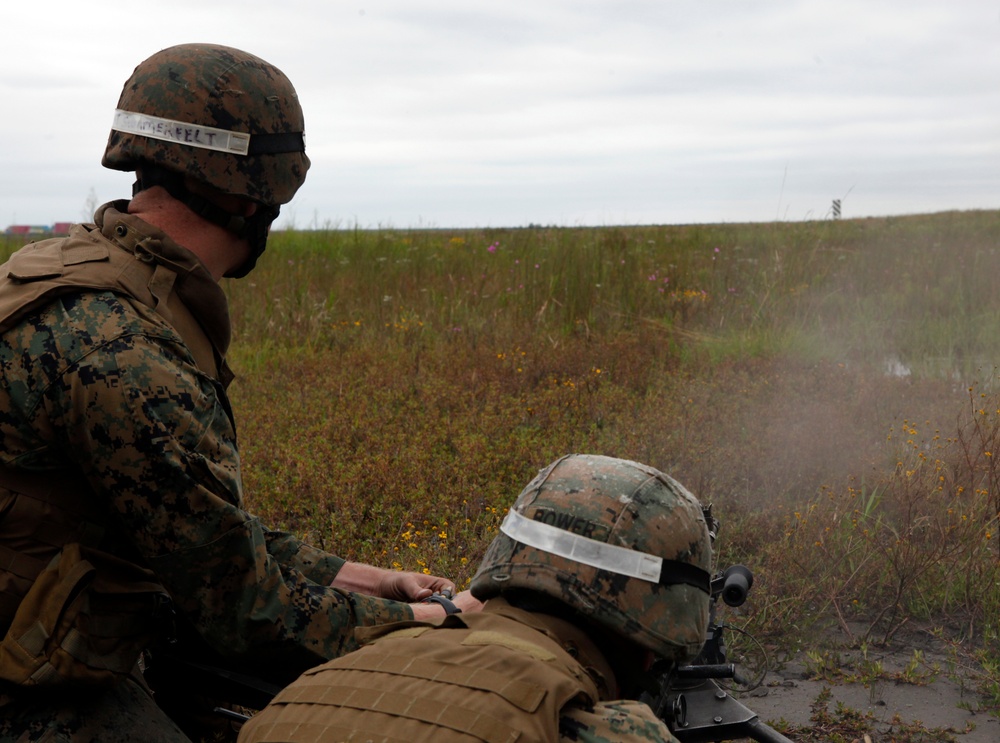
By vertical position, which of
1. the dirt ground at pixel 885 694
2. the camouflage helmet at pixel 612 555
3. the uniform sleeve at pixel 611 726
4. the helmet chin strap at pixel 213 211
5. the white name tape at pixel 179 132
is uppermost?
the white name tape at pixel 179 132

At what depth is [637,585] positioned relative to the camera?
6.55 ft

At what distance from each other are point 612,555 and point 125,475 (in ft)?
3.45

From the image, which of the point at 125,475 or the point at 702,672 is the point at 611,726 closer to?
the point at 702,672

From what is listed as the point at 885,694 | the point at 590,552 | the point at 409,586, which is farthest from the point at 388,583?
the point at 885,694

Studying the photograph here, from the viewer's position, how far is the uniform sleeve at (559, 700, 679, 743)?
1.61m

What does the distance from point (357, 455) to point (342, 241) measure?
671 cm

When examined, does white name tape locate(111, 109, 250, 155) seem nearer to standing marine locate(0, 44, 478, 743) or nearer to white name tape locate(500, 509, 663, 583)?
standing marine locate(0, 44, 478, 743)

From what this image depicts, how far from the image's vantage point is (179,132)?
258 cm

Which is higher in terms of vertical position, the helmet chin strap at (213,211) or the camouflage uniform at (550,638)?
the helmet chin strap at (213,211)

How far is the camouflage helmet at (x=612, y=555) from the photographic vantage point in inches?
77.4

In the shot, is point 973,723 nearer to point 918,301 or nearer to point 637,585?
point 637,585

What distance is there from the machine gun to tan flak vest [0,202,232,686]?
124 cm

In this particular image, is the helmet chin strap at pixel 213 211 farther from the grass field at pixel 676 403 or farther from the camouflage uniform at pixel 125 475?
the grass field at pixel 676 403

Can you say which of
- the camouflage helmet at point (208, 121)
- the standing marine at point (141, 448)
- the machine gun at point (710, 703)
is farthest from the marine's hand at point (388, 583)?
the camouflage helmet at point (208, 121)
